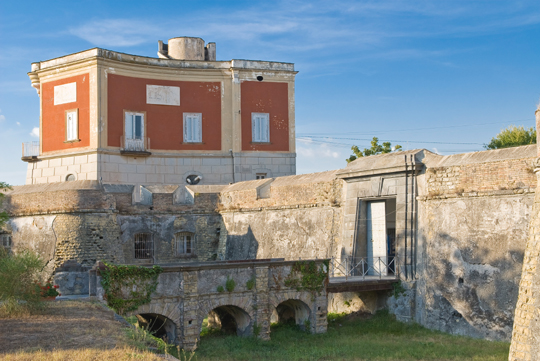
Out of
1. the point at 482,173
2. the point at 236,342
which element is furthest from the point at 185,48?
the point at 482,173

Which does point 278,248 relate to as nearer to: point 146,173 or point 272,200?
point 272,200

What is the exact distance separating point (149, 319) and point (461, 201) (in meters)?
8.79

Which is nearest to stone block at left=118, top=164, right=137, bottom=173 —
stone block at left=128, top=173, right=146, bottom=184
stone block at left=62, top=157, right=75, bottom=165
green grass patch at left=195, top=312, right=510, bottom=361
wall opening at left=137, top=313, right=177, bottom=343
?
stone block at left=128, top=173, right=146, bottom=184

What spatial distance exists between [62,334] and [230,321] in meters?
8.24

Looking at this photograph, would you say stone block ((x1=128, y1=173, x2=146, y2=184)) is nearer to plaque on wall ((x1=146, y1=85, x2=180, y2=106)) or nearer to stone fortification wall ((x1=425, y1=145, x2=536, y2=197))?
plaque on wall ((x1=146, y1=85, x2=180, y2=106))

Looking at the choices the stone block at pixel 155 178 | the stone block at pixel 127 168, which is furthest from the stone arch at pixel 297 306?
the stone block at pixel 127 168

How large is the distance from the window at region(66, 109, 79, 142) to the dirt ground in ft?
46.0

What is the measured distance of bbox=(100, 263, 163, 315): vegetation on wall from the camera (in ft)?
48.6

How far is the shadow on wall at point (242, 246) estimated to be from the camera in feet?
71.6

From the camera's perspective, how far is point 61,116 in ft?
85.7

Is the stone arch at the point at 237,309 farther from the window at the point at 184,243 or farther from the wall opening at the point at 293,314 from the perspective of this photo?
the window at the point at 184,243

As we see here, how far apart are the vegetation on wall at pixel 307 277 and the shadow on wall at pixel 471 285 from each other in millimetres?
2707

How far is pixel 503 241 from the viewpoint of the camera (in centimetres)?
1488

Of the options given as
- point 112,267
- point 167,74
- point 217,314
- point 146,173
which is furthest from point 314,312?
point 167,74
